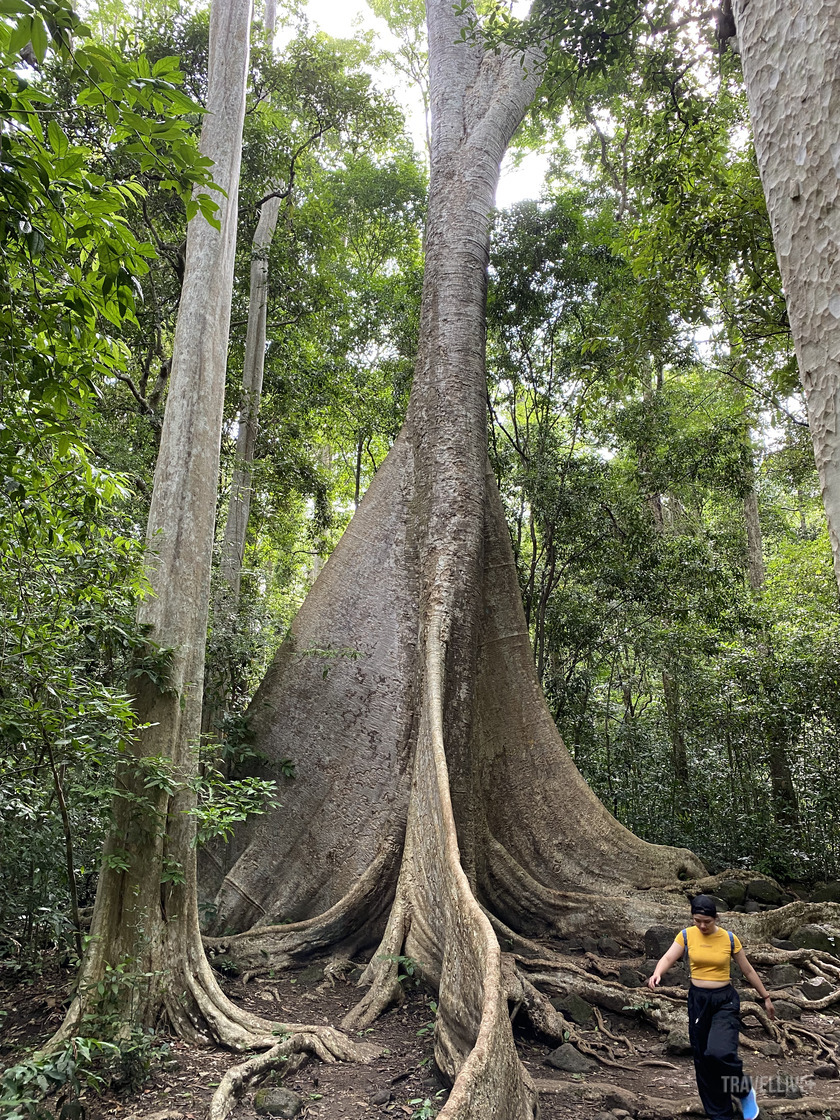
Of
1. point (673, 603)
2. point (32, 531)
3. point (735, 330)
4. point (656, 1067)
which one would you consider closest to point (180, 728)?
point (32, 531)

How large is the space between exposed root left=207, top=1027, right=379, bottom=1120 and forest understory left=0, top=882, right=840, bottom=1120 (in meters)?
0.03

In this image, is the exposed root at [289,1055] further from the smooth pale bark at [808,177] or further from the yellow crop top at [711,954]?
the smooth pale bark at [808,177]

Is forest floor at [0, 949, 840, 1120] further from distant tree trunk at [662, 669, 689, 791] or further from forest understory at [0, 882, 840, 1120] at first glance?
distant tree trunk at [662, 669, 689, 791]

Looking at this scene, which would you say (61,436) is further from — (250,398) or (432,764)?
(250,398)

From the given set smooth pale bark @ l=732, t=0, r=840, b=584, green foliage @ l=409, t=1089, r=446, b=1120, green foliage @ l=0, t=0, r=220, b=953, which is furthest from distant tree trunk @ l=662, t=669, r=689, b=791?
smooth pale bark @ l=732, t=0, r=840, b=584

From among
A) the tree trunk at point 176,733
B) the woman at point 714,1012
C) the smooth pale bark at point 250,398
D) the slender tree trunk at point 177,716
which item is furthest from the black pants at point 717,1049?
the smooth pale bark at point 250,398

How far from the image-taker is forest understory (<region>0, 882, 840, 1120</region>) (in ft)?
9.53

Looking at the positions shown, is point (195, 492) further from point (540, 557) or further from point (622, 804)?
point (622, 804)

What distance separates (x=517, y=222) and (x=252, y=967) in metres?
7.69

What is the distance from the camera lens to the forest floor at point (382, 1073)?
288 centimetres

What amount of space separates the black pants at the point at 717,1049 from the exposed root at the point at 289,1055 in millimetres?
1531

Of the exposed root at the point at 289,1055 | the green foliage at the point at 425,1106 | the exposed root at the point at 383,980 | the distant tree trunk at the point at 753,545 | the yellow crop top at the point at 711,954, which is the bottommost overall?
the green foliage at the point at 425,1106

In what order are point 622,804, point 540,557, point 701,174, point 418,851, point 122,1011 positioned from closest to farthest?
1. point 122,1011
2. point 418,851
3. point 701,174
4. point 622,804
5. point 540,557

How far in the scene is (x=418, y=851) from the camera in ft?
14.0
